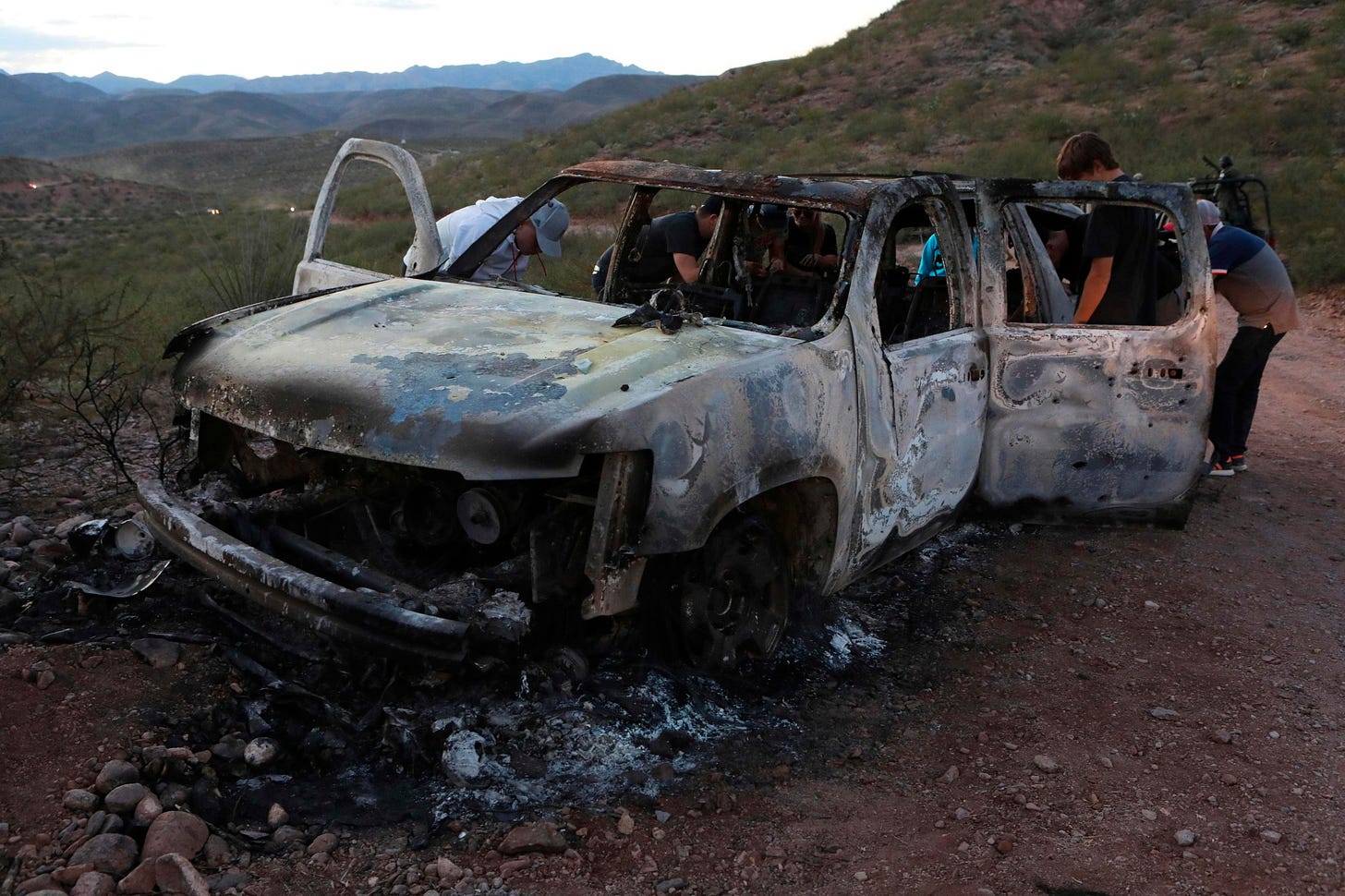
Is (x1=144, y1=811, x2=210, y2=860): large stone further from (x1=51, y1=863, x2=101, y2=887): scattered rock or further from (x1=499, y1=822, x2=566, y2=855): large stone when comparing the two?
(x1=499, y1=822, x2=566, y2=855): large stone

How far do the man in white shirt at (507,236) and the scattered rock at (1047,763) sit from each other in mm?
2895

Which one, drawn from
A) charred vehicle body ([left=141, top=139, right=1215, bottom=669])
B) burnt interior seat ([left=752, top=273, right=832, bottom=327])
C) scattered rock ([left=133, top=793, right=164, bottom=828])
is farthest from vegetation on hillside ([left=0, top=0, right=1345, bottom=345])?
scattered rock ([left=133, top=793, right=164, bottom=828])

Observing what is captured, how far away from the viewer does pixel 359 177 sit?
160 ft

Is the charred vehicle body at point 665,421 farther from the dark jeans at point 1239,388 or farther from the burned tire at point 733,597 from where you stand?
the dark jeans at point 1239,388

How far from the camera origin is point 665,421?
10.1 feet

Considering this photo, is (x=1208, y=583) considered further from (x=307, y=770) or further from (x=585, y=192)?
(x=585, y=192)

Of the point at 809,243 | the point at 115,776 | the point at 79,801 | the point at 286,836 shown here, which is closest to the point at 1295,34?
the point at 809,243

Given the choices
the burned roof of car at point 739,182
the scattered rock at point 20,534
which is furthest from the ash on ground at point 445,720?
the burned roof of car at point 739,182

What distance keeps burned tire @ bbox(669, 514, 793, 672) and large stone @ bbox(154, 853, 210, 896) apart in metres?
1.49

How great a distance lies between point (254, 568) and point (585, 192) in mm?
19108

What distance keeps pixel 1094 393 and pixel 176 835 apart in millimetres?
3765

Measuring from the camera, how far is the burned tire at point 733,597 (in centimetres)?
349

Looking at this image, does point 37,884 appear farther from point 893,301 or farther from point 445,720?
point 893,301

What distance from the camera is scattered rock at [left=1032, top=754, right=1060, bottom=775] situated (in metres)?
3.45
